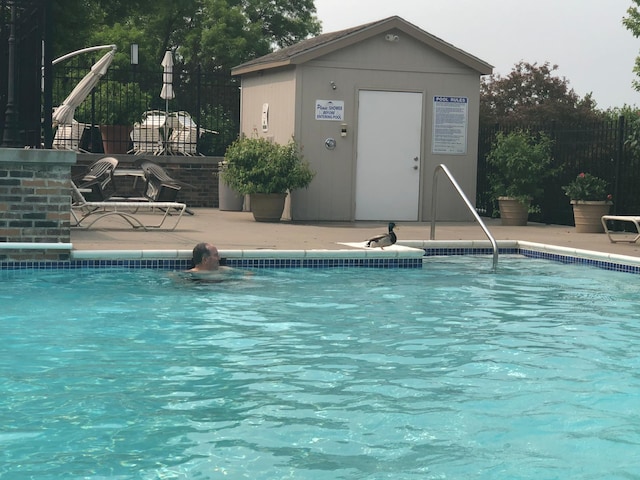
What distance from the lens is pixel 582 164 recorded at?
1808cm

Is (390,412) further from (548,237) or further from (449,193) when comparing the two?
(449,193)

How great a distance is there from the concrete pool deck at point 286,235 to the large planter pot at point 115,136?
5.18 m

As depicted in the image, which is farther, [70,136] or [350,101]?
[70,136]

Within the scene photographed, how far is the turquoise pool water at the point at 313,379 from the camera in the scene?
5.07 metres

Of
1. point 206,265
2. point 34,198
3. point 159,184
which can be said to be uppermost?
point 159,184

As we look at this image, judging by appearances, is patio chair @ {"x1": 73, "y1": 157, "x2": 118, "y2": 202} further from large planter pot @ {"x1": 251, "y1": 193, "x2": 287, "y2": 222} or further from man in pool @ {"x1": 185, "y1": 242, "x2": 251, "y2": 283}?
man in pool @ {"x1": 185, "y1": 242, "x2": 251, "y2": 283}

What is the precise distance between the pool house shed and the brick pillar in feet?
21.9

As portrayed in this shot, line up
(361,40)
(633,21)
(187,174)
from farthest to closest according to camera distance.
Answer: (633,21), (187,174), (361,40)

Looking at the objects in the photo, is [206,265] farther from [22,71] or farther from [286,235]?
[286,235]

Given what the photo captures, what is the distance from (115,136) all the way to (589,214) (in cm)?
1109

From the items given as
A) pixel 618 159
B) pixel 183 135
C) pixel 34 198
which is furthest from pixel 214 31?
pixel 34 198

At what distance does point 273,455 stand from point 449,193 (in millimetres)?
13671

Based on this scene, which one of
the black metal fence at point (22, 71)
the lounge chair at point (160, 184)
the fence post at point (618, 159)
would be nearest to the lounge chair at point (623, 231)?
the fence post at point (618, 159)

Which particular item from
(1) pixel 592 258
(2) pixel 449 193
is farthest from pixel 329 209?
(1) pixel 592 258
